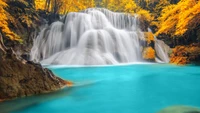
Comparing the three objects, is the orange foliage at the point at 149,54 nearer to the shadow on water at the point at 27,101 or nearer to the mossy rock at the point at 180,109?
the shadow on water at the point at 27,101

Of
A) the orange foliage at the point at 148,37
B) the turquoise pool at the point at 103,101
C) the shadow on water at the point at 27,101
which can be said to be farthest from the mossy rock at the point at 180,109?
the orange foliage at the point at 148,37

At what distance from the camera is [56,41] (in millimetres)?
21078

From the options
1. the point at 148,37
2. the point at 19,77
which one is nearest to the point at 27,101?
the point at 19,77

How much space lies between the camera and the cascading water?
59.4 feet

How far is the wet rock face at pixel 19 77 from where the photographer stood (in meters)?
5.45

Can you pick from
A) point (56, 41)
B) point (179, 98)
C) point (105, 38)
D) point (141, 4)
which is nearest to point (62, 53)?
point (56, 41)

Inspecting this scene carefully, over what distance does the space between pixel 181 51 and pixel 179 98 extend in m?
13.4

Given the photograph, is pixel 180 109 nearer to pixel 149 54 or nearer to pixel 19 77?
pixel 19 77

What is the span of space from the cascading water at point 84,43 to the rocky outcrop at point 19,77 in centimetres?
1099

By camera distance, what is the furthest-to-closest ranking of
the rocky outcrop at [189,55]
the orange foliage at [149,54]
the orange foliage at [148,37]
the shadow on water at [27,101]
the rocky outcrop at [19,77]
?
the orange foliage at [148,37] → the orange foliage at [149,54] → the rocky outcrop at [189,55] → the rocky outcrop at [19,77] → the shadow on water at [27,101]

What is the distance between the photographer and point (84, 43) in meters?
19.8

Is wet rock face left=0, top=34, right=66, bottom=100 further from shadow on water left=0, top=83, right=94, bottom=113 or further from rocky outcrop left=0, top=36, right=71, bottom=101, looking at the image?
shadow on water left=0, top=83, right=94, bottom=113

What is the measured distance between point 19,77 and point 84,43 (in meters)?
14.3

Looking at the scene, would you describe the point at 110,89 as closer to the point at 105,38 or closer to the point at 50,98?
the point at 50,98
